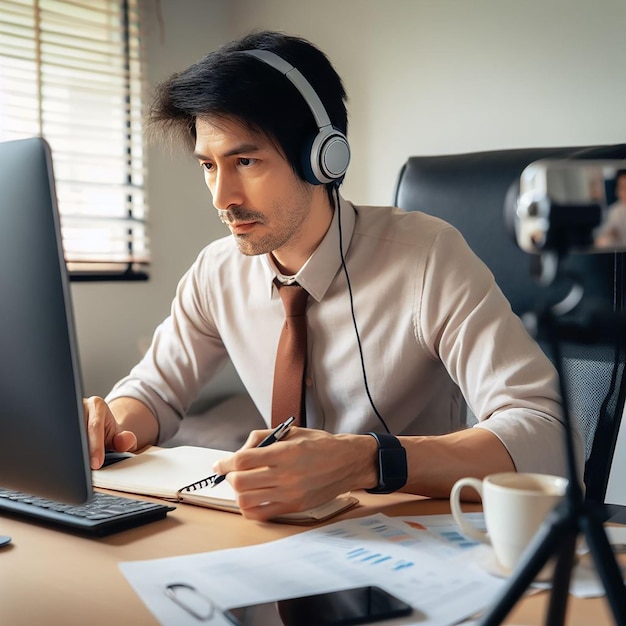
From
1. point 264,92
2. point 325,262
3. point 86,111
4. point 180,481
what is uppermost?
point 86,111

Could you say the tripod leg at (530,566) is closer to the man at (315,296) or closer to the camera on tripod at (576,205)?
the camera on tripod at (576,205)

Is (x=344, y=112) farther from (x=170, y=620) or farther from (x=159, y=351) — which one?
(x=170, y=620)

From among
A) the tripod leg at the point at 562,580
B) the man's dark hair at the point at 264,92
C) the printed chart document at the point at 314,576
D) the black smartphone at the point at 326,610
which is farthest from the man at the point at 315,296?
the tripod leg at the point at 562,580

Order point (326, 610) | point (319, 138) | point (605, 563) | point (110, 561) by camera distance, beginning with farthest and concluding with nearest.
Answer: point (319, 138)
point (110, 561)
point (326, 610)
point (605, 563)

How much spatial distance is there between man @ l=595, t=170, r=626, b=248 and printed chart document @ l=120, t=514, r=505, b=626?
0.33m

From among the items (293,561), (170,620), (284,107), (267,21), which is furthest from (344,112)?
(267,21)

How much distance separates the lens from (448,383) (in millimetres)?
1446

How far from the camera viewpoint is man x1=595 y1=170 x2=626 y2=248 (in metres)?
0.41

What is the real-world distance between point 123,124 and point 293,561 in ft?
6.95

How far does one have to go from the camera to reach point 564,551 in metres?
0.40

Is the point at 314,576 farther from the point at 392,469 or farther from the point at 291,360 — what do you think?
the point at 291,360

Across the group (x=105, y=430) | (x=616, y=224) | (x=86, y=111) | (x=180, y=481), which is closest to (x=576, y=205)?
(x=616, y=224)

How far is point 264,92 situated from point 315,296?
0.35 metres

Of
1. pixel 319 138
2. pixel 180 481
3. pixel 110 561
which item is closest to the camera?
pixel 110 561
